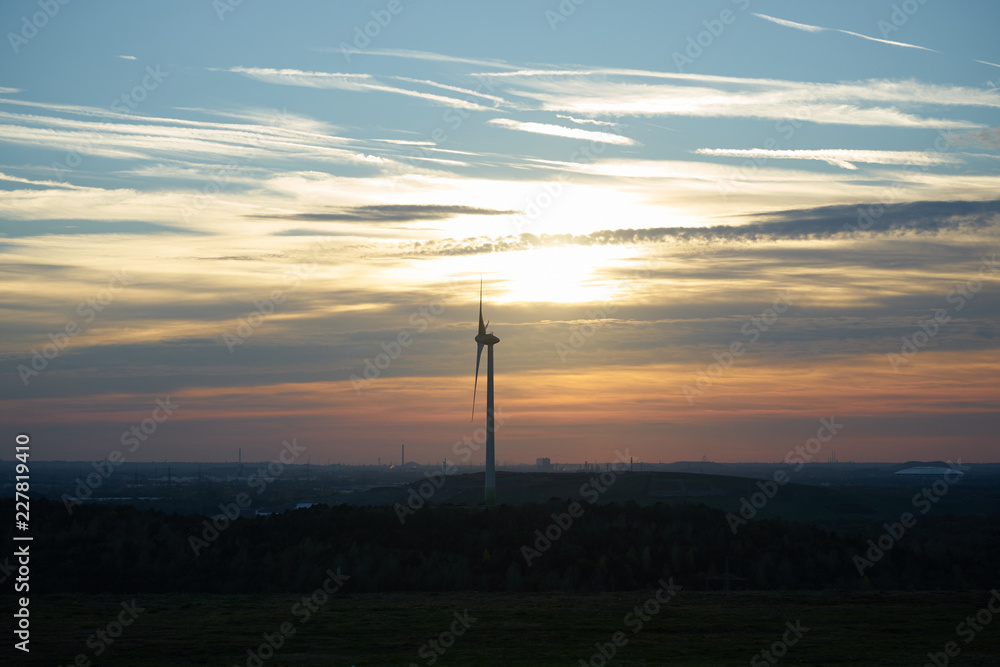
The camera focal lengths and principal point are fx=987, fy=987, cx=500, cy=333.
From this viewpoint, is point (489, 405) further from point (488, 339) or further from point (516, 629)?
point (516, 629)

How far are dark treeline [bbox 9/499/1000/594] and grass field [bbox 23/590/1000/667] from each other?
11687 mm

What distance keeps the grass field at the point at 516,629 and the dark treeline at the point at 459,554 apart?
11.7m

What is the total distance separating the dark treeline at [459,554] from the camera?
2397 inches

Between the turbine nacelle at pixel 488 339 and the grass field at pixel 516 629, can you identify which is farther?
the turbine nacelle at pixel 488 339

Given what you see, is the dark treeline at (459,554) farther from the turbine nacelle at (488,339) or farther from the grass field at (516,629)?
the turbine nacelle at (488,339)

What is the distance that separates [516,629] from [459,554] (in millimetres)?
28655

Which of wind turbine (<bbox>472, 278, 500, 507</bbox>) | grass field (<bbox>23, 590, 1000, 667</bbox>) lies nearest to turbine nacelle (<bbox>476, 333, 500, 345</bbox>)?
wind turbine (<bbox>472, 278, 500, 507</bbox>)

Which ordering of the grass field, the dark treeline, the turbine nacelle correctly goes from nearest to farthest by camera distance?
the grass field → the dark treeline → the turbine nacelle

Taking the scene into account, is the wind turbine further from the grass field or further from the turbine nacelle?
the grass field

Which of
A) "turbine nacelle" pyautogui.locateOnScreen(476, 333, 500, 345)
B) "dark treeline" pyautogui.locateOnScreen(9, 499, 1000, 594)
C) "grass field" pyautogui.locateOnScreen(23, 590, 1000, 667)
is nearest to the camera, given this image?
"grass field" pyautogui.locateOnScreen(23, 590, 1000, 667)

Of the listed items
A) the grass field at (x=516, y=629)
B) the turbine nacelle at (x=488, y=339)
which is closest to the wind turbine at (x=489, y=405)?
the turbine nacelle at (x=488, y=339)

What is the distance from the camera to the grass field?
3184 cm

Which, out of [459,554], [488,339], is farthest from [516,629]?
[488,339]

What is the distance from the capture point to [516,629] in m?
38.2
